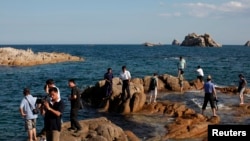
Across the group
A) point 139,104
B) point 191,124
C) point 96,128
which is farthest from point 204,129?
point 139,104

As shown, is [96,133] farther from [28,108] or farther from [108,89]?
[108,89]

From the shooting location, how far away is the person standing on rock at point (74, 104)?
52.4 feet

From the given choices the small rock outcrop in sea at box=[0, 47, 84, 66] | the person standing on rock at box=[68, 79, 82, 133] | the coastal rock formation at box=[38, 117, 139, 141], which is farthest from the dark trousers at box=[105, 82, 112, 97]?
the small rock outcrop in sea at box=[0, 47, 84, 66]

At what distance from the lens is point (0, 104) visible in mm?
30406

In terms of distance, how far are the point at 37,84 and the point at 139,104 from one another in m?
22.1

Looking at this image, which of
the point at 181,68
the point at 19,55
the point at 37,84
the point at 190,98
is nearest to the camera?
the point at 190,98

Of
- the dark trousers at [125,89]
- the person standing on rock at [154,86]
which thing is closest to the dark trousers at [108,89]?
the dark trousers at [125,89]

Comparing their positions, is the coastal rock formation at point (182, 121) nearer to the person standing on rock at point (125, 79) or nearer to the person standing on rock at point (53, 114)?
the person standing on rock at point (125, 79)

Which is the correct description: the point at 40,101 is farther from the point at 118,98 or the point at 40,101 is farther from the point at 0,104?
the point at 0,104

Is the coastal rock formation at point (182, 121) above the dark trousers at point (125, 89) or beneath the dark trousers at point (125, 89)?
beneath

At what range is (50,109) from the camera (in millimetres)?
12094

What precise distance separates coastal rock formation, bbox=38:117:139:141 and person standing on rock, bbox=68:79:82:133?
0.95ft

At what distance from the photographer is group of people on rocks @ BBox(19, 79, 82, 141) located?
12.3m

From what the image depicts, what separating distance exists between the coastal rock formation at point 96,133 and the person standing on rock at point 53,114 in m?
3.41
